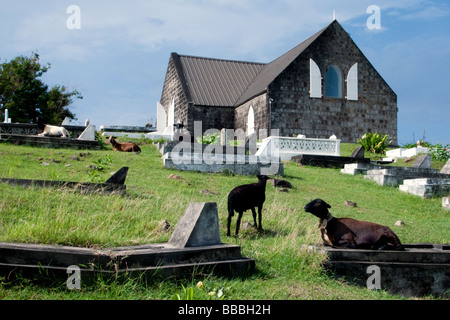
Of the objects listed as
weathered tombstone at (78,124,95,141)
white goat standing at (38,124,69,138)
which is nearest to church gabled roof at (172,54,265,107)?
weathered tombstone at (78,124,95,141)

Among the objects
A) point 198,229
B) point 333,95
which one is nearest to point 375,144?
point 333,95

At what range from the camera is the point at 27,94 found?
1533 inches

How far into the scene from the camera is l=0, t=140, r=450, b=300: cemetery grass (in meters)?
4.98

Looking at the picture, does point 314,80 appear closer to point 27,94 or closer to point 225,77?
point 225,77

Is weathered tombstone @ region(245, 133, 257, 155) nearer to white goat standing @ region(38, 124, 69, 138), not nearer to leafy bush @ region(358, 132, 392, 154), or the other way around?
white goat standing @ region(38, 124, 69, 138)

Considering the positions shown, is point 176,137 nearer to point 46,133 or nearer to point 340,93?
point 46,133

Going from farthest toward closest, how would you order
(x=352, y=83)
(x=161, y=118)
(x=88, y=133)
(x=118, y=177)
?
(x=161, y=118), (x=352, y=83), (x=88, y=133), (x=118, y=177)

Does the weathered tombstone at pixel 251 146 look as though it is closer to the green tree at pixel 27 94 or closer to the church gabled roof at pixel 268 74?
the church gabled roof at pixel 268 74

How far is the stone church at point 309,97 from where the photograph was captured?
28766 mm

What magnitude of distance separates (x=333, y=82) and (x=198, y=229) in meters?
27.0

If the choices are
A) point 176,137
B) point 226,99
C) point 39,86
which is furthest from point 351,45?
point 39,86

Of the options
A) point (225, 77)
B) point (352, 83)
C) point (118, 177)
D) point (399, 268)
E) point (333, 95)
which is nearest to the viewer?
point (399, 268)

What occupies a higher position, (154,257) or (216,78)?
(216,78)

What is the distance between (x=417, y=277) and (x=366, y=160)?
14.7 m
